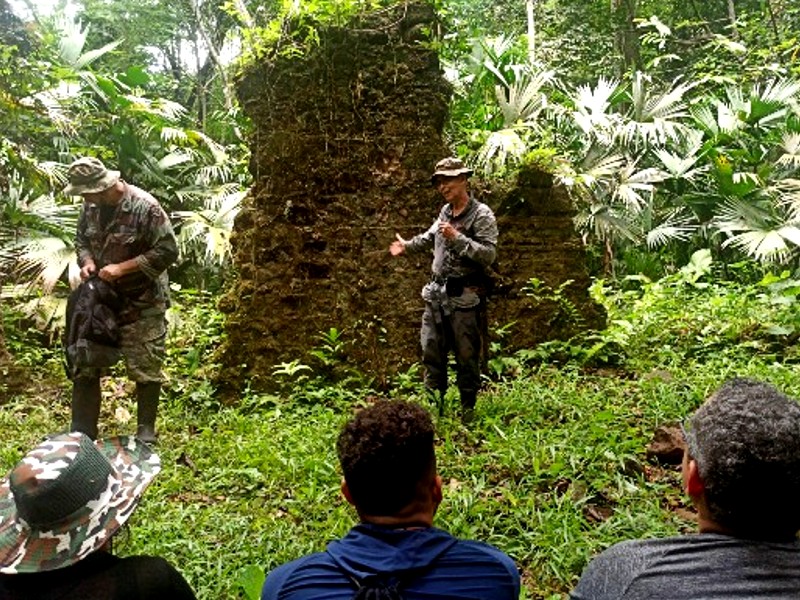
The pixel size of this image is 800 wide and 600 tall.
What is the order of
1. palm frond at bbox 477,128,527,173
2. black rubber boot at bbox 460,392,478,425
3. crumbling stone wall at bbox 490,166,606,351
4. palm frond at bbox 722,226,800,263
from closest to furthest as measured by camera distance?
black rubber boot at bbox 460,392,478,425, crumbling stone wall at bbox 490,166,606,351, palm frond at bbox 477,128,527,173, palm frond at bbox 722,226,800,263

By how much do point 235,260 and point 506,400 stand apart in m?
2.85

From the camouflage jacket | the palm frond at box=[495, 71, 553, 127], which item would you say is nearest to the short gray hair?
the camouflage jacket

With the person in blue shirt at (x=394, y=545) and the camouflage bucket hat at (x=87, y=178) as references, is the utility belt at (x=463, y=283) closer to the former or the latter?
the camouflage bucket hat at (x=87, y=178)

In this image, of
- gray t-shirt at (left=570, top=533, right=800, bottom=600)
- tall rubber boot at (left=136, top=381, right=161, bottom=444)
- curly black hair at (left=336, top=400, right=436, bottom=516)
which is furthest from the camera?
tall rubber boot at (left=136, top=381, right=161, bottom=444)

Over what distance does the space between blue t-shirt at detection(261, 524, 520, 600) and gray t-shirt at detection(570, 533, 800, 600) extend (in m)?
0.24

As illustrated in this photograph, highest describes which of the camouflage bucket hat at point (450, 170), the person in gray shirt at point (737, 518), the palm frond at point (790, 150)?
the palm frond at point (790, 150)

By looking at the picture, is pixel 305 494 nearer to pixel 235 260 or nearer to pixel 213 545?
pixel 213 545

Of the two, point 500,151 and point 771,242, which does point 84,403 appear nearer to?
point 500,151

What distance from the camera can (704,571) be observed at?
1.51 meters

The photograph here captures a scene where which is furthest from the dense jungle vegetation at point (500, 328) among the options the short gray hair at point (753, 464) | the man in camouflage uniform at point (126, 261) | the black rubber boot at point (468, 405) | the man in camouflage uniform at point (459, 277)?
the short gray hair at point (753, 464)

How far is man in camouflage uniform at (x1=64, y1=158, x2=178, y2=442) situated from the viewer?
15.2 feet

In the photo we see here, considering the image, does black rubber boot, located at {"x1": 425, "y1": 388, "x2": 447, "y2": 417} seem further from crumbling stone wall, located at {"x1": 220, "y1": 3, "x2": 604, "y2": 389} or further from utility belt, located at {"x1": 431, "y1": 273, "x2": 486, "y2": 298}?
crumbling stone wall, located at {"x1": 220, "y1": 3, "x2": 604, "y2": 389}

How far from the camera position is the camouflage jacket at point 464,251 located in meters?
5.07

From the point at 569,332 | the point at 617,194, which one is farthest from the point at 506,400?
the point at 617,194
